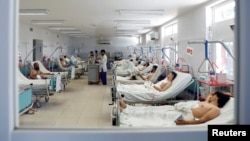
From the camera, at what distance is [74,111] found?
509cm

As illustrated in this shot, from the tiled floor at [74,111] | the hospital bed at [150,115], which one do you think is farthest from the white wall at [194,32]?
the hospital bed at [150,115]

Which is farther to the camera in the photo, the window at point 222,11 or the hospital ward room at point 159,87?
the window at point 222,11

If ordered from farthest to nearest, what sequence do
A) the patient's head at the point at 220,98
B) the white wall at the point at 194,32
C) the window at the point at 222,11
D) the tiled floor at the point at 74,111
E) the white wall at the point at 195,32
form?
the white wall at the point at 194,32 → the white wall at the point at 195,32 → the window at the point at 222,11 → the tiled floor at the point at 74,111 → the patient's head at the point at 220,98

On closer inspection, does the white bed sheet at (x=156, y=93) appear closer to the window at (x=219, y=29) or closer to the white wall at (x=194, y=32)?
the window at (x=219, y=29)

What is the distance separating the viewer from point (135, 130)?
130 cm

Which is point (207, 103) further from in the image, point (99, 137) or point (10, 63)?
point (10, 63)

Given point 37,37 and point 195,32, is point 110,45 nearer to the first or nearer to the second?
point 37,37

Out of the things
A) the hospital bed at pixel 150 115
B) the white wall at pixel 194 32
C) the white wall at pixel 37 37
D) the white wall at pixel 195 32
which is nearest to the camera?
the hospital bed at pixel 150 115

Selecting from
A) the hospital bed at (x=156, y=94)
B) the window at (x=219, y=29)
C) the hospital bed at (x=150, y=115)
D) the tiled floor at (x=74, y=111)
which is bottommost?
the tiled floor at (x=74, y=111)

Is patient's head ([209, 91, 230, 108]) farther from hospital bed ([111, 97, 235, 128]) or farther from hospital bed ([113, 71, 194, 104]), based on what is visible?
hospital bed ([113, 71, 194, 104])

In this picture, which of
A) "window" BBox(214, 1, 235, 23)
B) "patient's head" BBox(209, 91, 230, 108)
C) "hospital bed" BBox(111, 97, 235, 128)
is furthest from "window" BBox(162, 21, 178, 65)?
"patient's head" BBox(209, 91, 230, 108)

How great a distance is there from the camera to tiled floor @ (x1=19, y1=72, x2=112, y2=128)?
4.25 metres

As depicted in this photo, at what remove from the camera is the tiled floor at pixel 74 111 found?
425 centimetres

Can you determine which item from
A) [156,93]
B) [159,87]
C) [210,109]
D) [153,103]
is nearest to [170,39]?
[159,87]
